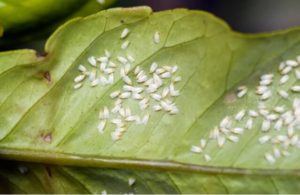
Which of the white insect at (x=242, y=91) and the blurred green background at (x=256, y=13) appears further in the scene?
the blurred green background at (x=256, y=13)

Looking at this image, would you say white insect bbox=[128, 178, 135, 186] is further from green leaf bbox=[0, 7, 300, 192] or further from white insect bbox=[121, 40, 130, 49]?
white insect bbox=[121, 40, 130, 49]

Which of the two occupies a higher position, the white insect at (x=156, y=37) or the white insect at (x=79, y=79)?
the white insect at (x=156, y=37)

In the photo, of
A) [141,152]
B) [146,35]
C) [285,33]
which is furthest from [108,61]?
[285,33]

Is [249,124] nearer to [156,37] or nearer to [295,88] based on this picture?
[295,88]

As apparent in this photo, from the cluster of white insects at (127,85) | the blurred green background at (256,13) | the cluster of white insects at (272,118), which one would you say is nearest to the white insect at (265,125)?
the cluster of white insects at (272,118)

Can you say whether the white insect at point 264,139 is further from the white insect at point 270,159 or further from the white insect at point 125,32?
the white insect at point 125,32

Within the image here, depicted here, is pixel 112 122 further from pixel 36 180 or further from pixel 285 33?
pixel 285 33
